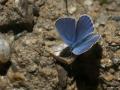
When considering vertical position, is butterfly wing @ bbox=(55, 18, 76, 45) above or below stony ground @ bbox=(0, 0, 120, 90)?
above

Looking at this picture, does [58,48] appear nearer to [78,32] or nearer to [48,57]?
[48,57]

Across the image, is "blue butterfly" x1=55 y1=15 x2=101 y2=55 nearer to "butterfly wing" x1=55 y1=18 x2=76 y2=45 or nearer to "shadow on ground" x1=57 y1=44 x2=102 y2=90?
"butterfly wing" x1=55 y1=18 x2=76 y2=45

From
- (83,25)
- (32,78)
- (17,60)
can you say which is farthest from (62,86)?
(83,25)

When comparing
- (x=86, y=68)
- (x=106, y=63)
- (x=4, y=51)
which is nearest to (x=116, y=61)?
(x=106, y=63)

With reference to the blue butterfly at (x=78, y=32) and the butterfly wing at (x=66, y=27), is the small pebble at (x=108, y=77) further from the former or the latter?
the butterfly wing at (x=66, y=27)

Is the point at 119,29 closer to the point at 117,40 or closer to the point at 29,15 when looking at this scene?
the point at 117,40

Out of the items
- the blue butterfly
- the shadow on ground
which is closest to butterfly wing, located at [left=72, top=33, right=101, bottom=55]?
the blue butterfly
